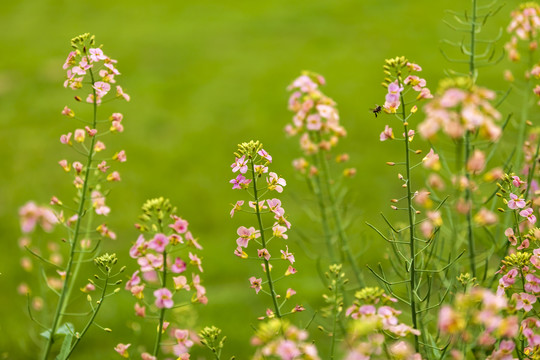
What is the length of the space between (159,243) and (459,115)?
804 mm

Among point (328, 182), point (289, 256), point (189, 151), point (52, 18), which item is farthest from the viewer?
point (52, 18)

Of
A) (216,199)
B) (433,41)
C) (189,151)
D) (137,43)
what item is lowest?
(216,199)

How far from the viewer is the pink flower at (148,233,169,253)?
4.57 feet

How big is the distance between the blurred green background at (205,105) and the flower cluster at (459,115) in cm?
156

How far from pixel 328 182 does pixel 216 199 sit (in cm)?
286

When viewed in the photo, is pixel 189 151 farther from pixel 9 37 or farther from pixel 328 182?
pixel 9 37

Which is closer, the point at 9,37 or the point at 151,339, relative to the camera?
the point at 151,339

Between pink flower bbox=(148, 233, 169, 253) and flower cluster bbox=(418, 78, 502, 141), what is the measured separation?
0.70 metres

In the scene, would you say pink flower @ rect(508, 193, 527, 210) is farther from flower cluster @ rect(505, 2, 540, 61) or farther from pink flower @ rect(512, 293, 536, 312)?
flower cluster @ rect(505, 2, 540, 61)

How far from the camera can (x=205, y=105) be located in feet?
23.8

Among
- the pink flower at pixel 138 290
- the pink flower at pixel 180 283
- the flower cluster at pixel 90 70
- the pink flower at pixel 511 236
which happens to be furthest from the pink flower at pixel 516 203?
the flower cluster at pixel 90 70

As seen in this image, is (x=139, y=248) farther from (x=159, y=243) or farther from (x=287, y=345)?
(x=287, y=345)

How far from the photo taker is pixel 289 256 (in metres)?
1.70

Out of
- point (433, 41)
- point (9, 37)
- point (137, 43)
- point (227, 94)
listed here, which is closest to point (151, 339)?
point (227, 94)
